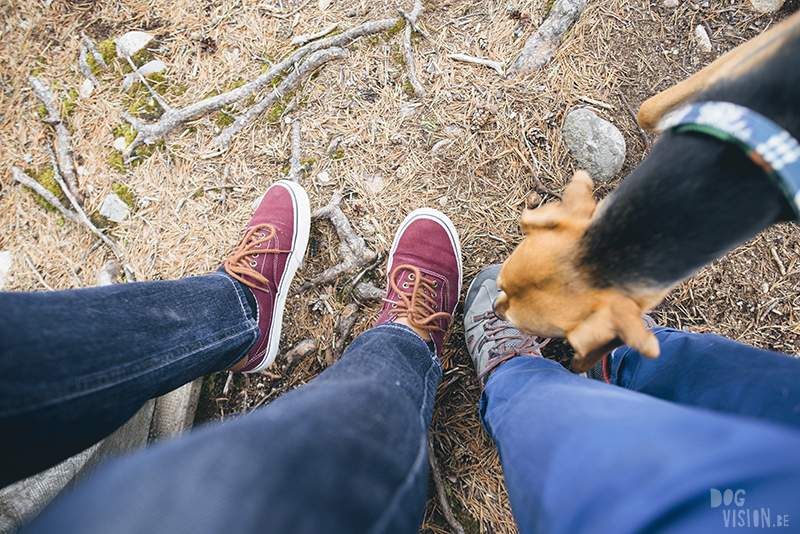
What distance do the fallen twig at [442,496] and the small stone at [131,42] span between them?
419 cm

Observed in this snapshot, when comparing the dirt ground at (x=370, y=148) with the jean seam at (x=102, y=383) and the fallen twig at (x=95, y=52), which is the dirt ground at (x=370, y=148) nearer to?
the fallen twig at (x=95, y=52)

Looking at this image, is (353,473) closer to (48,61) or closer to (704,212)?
(704,212)

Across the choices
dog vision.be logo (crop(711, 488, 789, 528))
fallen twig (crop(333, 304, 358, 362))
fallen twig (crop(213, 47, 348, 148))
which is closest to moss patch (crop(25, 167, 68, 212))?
fallen twig (crop(213, 47, 348, 148))

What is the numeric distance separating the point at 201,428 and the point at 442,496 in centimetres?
196

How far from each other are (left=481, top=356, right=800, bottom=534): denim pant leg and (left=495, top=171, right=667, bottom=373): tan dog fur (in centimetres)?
41

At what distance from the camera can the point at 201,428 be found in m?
1.04

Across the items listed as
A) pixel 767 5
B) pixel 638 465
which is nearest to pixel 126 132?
pixel 638 465

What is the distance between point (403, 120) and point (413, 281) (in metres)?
1.33

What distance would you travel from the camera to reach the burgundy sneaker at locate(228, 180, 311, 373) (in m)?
2.54

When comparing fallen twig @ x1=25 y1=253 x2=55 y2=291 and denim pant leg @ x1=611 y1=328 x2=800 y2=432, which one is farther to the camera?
fallen twig @ x1=25 y1=253 x2=55 y2=291

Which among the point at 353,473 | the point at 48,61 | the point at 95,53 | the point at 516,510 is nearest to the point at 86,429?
the point at 353,473

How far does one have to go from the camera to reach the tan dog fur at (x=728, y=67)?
1.56m

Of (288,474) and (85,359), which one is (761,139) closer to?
(288,474)

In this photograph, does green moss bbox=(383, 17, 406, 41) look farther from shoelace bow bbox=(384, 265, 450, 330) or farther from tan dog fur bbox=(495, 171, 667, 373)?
tan dog fur bbox=(495, 171, 667, 373)
